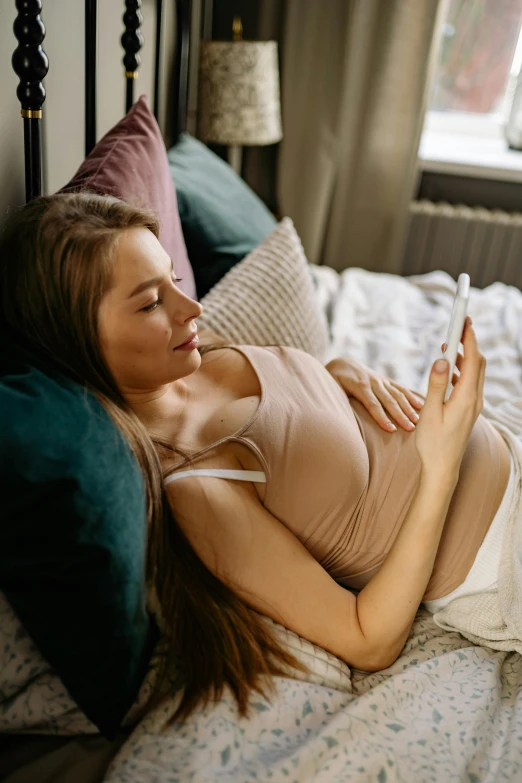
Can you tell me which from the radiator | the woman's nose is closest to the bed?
the woman's nose

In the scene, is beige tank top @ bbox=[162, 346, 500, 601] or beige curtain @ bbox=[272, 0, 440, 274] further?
beige curtain @ bbox=[272, 0, 440, 274]

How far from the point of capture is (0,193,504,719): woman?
34.1 inches

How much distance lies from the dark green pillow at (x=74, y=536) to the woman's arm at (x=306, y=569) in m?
0.12

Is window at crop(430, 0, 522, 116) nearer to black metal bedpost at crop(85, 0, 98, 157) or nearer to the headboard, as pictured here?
the headboard

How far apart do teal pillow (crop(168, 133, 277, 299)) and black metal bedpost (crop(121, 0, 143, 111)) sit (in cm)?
23

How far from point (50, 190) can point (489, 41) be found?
228cm

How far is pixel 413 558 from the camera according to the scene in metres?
0.94

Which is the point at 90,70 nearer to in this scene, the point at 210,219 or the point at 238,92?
the point at 210,219

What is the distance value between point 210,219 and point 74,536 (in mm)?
1093

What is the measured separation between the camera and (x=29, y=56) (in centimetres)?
103

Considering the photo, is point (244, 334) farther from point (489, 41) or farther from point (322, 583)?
point (489, 41)

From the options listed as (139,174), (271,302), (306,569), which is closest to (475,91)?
(271,302)

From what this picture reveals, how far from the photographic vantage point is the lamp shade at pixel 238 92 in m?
2.23

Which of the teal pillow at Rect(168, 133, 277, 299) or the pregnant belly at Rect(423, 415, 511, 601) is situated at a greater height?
the teal pillow at Rect(168, 133, 277, 299)
